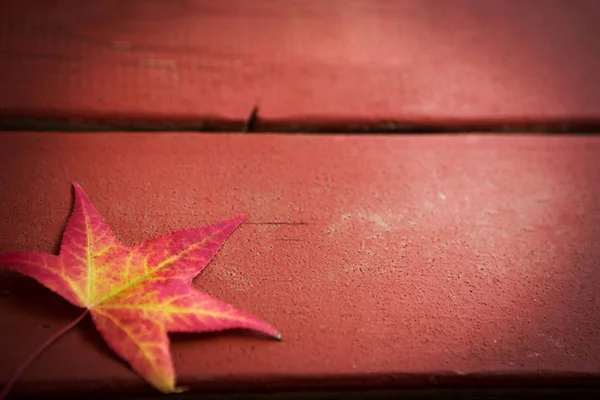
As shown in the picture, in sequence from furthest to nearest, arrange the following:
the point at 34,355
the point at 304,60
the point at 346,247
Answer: the point at 304,60 < the point at 346,247 < the point at 34,355

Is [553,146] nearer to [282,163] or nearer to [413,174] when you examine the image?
[413,174]

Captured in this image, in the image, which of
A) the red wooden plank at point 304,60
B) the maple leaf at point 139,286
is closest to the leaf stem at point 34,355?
the maple leaf at point 139,286

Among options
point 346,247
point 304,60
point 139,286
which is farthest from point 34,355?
point 304,60

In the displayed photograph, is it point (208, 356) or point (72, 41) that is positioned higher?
point (72, 41)

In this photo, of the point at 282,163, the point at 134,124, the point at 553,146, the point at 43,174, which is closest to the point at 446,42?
the point at 553,146

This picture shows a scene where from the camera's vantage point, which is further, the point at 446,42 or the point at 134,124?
the point at 446,42

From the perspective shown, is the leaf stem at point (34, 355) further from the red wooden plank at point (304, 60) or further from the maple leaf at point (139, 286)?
the red wooden plank at point (304, 60)

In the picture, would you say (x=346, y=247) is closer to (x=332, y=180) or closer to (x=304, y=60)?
(x=332, y=180)
